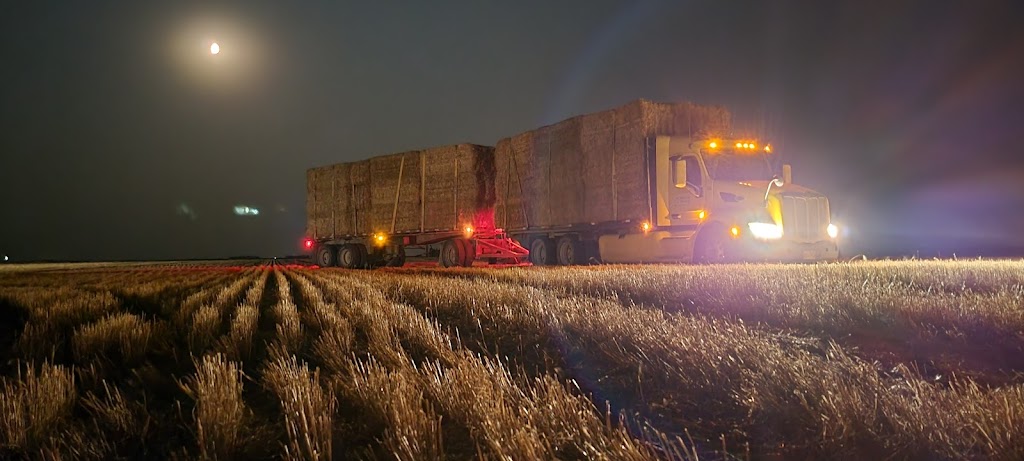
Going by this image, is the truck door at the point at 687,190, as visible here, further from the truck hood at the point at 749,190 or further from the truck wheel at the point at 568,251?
the truck wheel at the point at 568,251

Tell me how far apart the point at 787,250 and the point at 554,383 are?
15.1 m

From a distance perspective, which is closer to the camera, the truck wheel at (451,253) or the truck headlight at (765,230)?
the truck headlight at (765,230)

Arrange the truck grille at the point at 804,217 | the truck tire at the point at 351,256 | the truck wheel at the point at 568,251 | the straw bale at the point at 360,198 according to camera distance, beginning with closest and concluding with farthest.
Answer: the truck grille at the point at 804,217
the truck wheel at the point at 568,251
the straw bale at the point at 360,198
the truck tire at the point at 351,256

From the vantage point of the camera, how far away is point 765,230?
1655 centimetres

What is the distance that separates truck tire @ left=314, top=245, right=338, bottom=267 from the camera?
28953mm

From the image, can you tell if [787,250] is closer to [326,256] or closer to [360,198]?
[360,198]

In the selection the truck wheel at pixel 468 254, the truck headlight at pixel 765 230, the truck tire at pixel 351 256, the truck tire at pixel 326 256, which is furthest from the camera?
the truck tire at pixel 326 256

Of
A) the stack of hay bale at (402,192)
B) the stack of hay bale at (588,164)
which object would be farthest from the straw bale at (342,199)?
the stack of hay bale at (588,164)

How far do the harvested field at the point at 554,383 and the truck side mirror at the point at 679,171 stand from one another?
936cm

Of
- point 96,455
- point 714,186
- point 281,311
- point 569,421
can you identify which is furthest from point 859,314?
point 714,186

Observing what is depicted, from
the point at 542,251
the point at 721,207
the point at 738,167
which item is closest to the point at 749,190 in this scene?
the point at 738,167

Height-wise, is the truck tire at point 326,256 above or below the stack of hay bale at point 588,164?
below

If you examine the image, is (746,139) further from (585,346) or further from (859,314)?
(585,346)

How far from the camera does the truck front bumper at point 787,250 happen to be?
16422 millimetres
